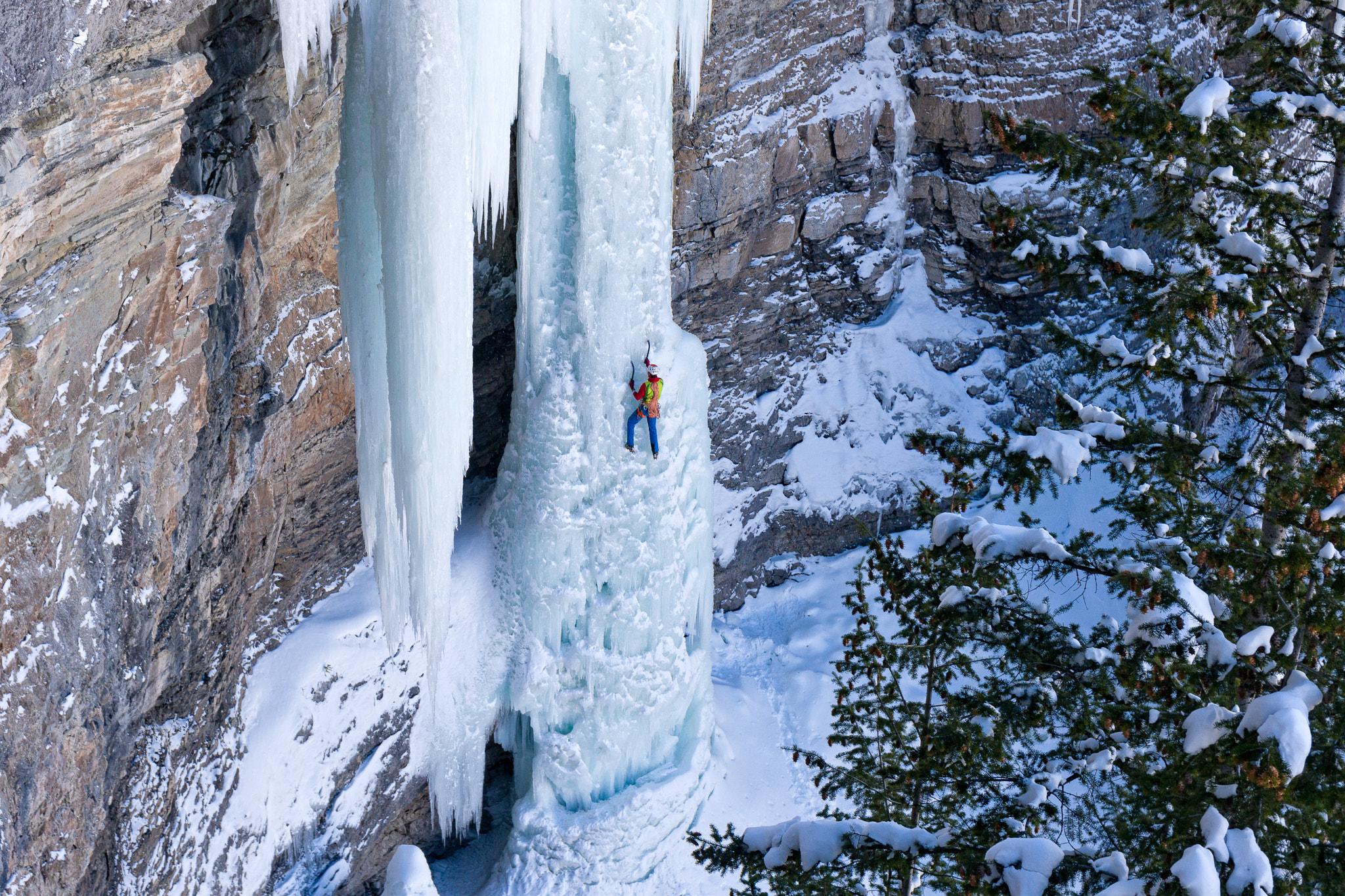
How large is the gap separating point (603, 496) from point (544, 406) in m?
0.94

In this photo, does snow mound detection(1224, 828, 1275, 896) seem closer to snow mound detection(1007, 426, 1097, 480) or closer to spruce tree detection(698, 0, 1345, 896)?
spruce tree detection(698, 0, 1345, 896)

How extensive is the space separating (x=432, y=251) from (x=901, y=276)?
10078 millimetres

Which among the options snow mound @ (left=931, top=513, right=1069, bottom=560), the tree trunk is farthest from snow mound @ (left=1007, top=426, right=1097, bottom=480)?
the tree trunk

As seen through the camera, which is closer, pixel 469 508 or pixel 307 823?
pixel 307 823

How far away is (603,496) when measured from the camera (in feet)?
30.6

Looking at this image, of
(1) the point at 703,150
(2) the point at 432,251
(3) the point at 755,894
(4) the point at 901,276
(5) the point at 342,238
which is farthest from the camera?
(4) the point at 901,276

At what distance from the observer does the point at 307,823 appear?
8688 millimetres

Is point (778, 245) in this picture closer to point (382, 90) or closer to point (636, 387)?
point (636, 387)

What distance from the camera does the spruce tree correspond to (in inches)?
191

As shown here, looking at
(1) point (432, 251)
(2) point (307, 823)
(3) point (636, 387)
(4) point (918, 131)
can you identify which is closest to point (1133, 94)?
(1) point (432, 251)

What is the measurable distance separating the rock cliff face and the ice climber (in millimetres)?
1903

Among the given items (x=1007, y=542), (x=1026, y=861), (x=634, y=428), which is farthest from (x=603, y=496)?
(x=1026, y=861)

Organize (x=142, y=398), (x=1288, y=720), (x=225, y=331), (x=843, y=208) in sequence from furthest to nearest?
1. (x=843, y=208)
2. (x=225, y=331)
3. (x=142, y=398)
4. (x=1288, y=720)

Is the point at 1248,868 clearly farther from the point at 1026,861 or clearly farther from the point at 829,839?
the point at 829,839
